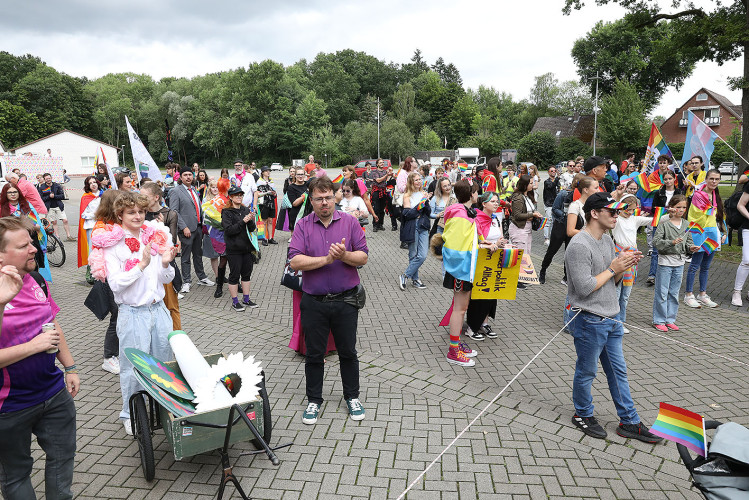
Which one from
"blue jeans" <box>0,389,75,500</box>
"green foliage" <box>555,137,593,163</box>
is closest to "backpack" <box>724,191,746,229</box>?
"blue jeans" <box>0,389,75,500</box>

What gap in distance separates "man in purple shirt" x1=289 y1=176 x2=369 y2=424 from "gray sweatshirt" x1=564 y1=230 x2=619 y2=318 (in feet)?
5.82

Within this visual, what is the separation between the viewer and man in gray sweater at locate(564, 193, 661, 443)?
393cm

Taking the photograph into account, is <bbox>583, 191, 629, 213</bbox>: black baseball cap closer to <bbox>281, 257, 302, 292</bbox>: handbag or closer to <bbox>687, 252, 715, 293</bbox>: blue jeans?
<bbox>281, 257, 302, 292</bbox>: handbag

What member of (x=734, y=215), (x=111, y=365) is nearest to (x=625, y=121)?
(x=734, y=215)

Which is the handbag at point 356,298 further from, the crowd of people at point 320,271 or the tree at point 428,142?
the tree at point 428,142

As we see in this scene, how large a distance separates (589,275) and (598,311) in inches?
11.8

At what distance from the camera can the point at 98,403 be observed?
4.74m

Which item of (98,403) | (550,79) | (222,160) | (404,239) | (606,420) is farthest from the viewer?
(550,79)

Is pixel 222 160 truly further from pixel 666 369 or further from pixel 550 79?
pixel 666 369

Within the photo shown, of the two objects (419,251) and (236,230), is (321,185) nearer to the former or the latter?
(236,230)

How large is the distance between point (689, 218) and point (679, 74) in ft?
196

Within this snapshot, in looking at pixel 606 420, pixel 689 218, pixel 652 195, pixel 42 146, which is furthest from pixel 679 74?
pixel 42 146

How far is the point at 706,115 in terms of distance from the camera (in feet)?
182

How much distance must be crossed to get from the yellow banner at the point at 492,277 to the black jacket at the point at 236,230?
359 cm
